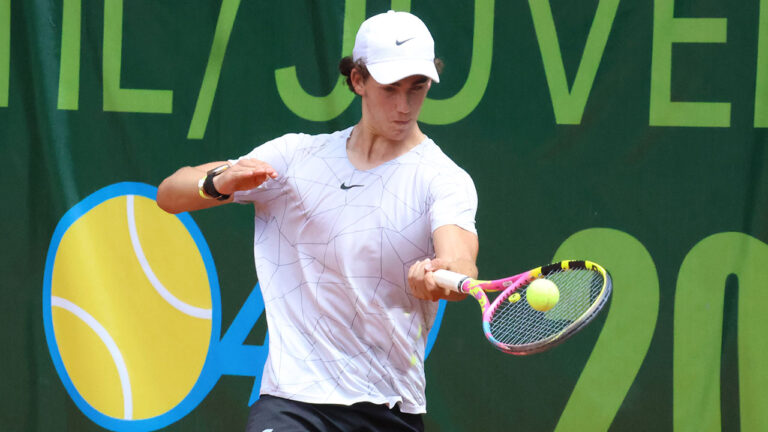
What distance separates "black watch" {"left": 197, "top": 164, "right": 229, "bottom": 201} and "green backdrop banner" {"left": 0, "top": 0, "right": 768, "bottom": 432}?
4.78ft

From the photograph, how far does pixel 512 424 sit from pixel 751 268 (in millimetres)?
1143

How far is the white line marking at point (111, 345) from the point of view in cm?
421

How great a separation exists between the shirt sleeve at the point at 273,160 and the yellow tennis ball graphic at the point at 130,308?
1.46m

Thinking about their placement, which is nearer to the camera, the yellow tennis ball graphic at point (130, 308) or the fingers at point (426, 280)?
the fingers at point (426, 280)

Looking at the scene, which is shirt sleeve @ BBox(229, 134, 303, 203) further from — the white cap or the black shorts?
the black shorts

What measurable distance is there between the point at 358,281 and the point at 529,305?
50 cm

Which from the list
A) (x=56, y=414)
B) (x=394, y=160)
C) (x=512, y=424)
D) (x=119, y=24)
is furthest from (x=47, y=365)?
(x=394, y=160)

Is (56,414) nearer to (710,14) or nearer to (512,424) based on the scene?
Result: (512,424)

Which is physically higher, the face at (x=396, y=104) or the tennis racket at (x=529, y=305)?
the face at (x=396, y=104)

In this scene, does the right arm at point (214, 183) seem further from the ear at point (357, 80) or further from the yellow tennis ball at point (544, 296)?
the yellow tennis ball at point (544, 296)

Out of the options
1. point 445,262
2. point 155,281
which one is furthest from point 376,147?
point 155,281

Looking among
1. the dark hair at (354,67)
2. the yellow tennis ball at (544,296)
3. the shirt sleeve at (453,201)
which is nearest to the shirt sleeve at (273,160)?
the dark hair at (354,67)

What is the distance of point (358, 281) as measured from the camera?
2.66 m

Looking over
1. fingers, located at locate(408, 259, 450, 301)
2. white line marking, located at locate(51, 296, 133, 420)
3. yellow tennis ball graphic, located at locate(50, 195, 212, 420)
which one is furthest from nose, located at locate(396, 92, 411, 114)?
white line marking, located at locate(51, 296, 133, 420)
